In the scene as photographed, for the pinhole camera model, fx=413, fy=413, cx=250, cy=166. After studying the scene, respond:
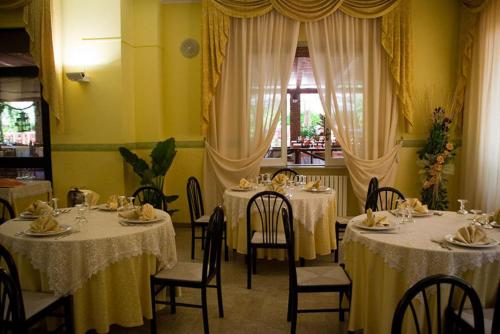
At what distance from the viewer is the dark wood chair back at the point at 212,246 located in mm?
2830

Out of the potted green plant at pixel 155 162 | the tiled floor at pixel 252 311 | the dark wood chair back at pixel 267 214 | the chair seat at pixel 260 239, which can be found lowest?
the tiled floor at pixel 252 311

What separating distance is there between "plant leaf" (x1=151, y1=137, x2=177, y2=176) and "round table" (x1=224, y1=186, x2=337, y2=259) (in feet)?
4.73

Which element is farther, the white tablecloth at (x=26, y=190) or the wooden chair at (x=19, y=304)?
the white tablecloth at (x=26, y=190)

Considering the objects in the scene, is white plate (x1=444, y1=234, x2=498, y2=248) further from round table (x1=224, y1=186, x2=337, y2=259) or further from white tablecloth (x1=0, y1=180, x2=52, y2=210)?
white tablecloth (x1=0, y1=180, x2=52, y2=210)

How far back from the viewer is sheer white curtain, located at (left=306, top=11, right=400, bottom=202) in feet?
18.9

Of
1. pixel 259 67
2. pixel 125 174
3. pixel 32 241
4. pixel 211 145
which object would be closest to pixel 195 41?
pixel 259 67

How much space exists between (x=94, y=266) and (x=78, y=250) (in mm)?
144

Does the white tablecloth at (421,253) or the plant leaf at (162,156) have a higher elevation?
the plant leaf at (162,156)

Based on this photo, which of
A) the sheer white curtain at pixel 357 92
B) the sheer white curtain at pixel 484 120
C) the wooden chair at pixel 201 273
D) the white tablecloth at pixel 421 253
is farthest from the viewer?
the sheer white curtain at pixel 357 92

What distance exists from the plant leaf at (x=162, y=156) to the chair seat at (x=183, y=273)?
8.74 ft

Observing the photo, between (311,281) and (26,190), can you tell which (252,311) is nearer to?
(311,281)

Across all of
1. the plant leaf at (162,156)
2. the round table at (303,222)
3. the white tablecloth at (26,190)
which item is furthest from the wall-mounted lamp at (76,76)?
the round table at (303,222)

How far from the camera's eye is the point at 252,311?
3.40 m

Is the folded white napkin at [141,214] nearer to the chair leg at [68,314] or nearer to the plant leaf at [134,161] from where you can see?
the chair leg at [68,314]
